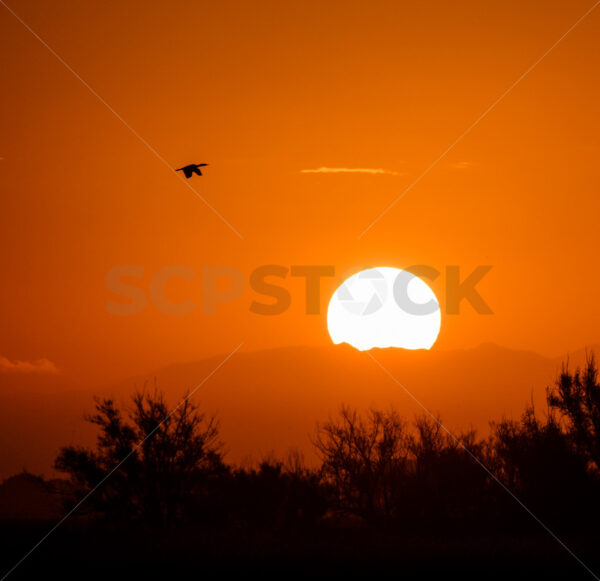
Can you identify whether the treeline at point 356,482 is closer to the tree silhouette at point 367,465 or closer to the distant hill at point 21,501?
the tree silhouette at point 367,465

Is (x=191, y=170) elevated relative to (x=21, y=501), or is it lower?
elevated

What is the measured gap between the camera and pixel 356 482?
40812 millimetres

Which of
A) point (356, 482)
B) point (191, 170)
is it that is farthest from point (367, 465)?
point (191, 170)

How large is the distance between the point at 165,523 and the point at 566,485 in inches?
677

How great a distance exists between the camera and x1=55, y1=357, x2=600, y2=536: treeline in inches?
1352

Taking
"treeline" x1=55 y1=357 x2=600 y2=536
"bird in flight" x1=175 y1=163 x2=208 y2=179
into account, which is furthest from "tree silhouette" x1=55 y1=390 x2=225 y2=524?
"bird in flight" x1=175 y1=163 x2=208 y2=179

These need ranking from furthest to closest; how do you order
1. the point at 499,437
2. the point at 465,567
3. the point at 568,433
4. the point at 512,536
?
the point at 499,437 < the point at 568,433 < the point at 512,536 < the point at 465,567

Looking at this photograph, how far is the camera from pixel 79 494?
1511 inches

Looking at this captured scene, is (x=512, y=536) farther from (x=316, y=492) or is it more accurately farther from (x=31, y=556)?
(x=31, y=556)

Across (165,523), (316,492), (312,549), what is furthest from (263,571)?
(316,492)

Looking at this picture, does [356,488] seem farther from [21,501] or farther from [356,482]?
[21,501]

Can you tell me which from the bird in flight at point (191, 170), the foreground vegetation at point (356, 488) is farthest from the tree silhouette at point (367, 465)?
the bird in flight at point (191, 170)

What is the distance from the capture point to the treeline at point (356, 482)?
3434 cm

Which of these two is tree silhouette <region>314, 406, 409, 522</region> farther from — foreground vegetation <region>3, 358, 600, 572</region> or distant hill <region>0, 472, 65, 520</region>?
distant hill <region>0, 472, 65, 520</region>
